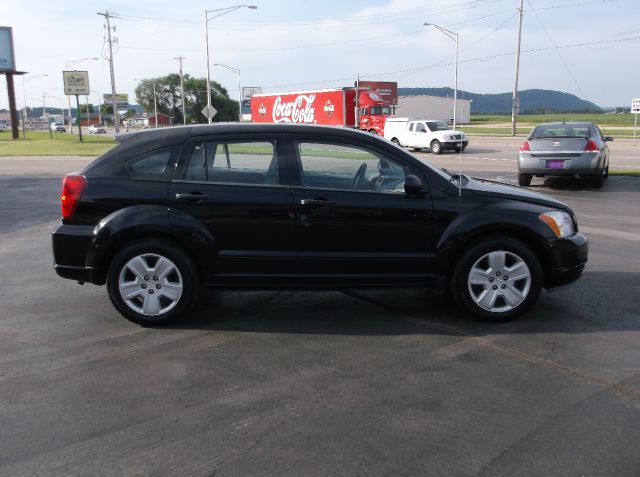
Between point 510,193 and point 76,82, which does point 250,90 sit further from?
point 510,193

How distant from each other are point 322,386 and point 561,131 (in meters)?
12.9

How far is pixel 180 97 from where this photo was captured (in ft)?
430

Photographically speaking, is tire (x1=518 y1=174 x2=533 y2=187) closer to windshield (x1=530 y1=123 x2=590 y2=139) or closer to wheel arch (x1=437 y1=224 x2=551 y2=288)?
windshield (x1=530 y1=123 x2=590 y2=139)

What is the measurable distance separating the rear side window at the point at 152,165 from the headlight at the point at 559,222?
3181 mm

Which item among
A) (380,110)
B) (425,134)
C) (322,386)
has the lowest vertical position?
(322,386)

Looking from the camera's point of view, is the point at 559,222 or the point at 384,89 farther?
the point at 384,89

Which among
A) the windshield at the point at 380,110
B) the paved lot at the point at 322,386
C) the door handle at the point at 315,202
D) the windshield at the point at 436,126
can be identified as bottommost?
the paved lot at the point at 322,386

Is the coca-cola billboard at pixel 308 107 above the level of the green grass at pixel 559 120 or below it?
above

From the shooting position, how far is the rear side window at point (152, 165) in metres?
5.16

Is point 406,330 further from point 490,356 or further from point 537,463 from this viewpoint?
point 537,463

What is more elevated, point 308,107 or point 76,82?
point 76,82

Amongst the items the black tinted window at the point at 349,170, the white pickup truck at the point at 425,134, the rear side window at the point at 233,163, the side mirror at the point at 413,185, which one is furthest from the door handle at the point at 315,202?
the white pickup truck at the point at 425,134

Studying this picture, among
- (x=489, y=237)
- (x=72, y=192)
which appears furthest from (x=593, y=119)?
(x=72, y=192)

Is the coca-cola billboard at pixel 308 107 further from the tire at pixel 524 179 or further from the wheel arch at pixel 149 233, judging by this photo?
the wheel arch at pixel 149 233
